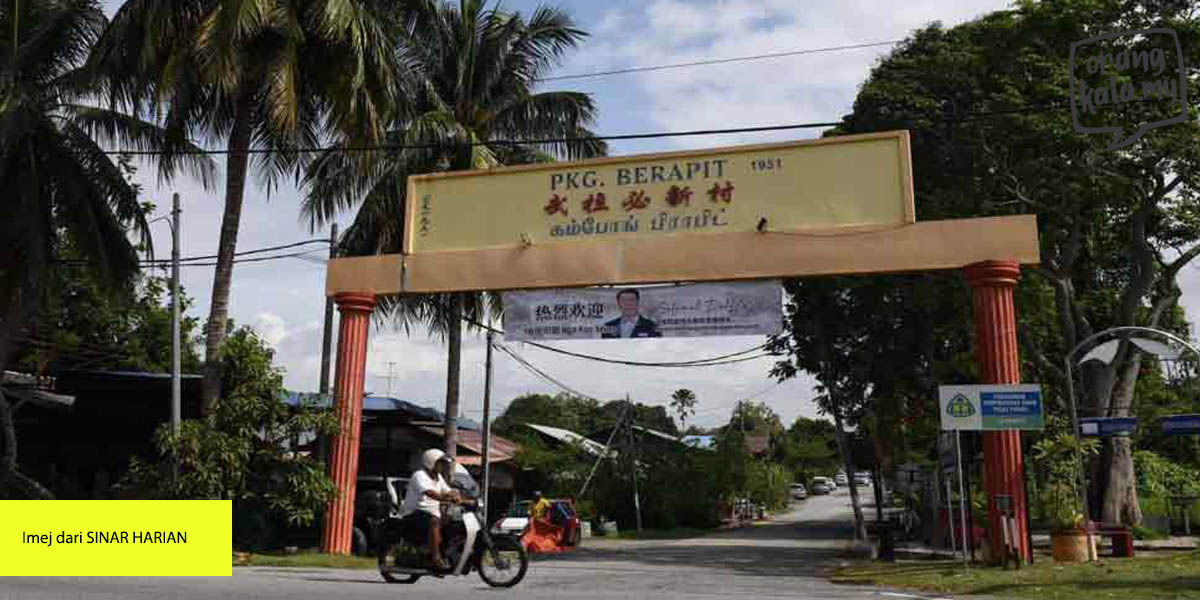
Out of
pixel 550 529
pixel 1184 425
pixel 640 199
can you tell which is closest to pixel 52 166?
pixel 640 199

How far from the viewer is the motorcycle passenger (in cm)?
1052

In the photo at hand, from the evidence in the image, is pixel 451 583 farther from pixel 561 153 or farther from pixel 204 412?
pixel 561 153

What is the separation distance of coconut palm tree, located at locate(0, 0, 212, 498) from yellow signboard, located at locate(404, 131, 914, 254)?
553 centimetres

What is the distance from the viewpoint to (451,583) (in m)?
11.0

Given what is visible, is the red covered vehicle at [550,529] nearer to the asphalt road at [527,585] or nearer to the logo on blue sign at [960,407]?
the asphalt road at [527,585]

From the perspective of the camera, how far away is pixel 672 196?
1662cm

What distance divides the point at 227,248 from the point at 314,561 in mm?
6049

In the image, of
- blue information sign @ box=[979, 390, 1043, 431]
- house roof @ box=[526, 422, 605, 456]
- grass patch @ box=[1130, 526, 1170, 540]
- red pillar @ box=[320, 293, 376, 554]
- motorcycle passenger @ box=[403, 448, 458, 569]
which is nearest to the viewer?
motorcycle passenger @ box=[403, 448, 458, 569]

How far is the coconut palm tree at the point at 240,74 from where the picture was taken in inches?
674

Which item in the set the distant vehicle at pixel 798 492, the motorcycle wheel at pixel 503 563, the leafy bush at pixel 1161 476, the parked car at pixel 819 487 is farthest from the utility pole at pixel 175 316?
the parked car at pixel 819 487

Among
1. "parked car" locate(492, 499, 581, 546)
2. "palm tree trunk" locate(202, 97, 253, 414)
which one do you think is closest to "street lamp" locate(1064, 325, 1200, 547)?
"parked car" locate(492, 499, 581, 546)

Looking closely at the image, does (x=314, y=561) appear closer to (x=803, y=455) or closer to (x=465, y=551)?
(x=465, y=551)

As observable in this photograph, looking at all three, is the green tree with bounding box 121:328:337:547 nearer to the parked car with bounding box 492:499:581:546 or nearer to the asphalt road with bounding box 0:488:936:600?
the asphalt road with bounding box 0:488:936:600
